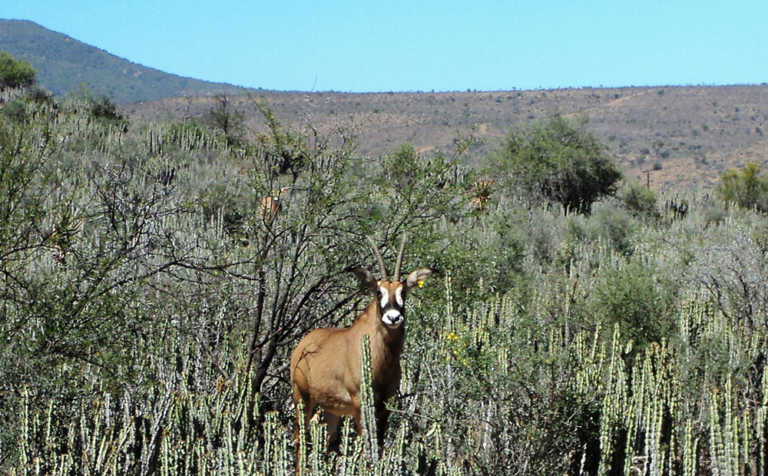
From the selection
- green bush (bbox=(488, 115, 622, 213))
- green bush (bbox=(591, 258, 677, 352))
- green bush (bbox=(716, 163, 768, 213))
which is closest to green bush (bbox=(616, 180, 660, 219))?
green bush (bbox=(488, 115, 622, 213))

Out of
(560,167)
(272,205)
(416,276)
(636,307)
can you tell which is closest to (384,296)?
(416,276)

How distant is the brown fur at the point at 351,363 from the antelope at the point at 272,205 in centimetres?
154

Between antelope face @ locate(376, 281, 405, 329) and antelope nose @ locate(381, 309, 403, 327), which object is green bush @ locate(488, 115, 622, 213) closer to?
antelope face @ locate(376, 281, 405, 329)

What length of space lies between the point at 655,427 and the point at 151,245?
15.9 feet

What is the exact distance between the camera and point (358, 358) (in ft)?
19.6

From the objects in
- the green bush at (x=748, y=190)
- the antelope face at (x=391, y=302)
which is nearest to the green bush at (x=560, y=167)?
the green bush at (x=748, y=190)

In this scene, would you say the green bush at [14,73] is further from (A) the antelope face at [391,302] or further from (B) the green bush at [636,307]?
(A) the antelope face at [391,302]

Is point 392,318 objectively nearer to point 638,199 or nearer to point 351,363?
point 351,363

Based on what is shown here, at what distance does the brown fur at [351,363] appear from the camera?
19.5ft

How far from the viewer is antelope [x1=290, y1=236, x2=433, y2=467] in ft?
18.9

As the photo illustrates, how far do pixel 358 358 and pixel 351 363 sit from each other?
0.10 meters

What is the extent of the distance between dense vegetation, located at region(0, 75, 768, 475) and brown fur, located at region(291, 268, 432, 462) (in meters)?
0.40

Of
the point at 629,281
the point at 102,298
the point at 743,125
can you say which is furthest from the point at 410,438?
the point at 743,125

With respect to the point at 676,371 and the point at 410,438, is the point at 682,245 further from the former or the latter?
the point at 410,438
